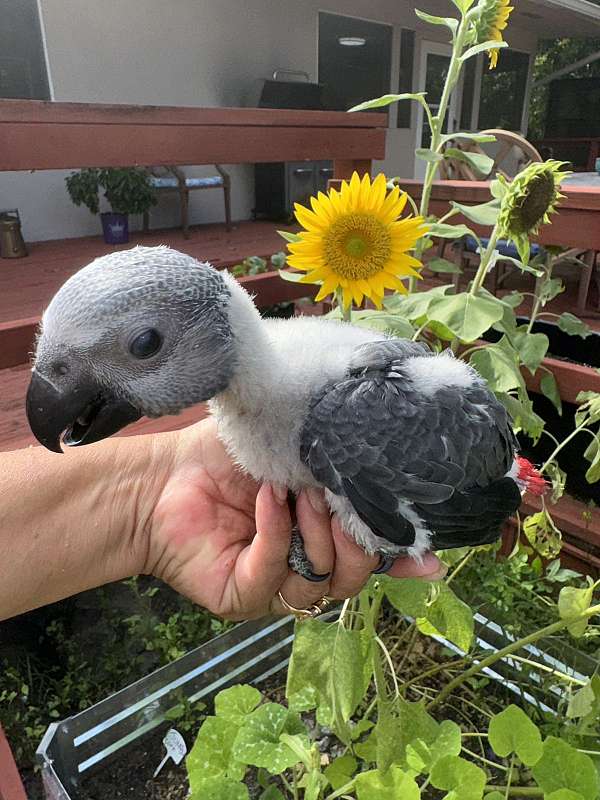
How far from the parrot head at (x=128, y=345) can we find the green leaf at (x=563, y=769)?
2.54ft

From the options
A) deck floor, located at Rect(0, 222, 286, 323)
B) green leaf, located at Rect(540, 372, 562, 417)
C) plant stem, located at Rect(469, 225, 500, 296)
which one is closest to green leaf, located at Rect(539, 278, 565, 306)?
green leaf, located at Rect(540, 372, 562, 417)

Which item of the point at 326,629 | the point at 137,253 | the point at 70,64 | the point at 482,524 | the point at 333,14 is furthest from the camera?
the point at 333,14

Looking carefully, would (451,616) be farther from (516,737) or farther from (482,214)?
(482,214)

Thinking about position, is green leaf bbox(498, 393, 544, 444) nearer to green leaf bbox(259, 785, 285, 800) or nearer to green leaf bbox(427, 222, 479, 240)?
green leaf bbox(427, 222, 479, 240)

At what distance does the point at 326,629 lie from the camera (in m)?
0.92

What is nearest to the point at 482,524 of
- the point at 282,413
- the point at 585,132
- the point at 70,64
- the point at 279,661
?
the point at 282,413

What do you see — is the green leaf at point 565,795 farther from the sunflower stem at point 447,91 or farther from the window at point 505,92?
the window at point 505,92

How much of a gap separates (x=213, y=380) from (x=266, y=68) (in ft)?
22.0

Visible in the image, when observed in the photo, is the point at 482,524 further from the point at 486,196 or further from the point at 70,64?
the point at 70,64

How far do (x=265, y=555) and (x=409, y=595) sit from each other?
0.92 ft

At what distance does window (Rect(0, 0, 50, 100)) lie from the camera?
180 inches

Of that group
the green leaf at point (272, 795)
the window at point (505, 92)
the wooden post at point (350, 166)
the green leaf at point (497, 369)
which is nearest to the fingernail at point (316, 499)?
the green leaf at point (497, 369)

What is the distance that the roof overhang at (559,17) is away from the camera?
7316 millimetres

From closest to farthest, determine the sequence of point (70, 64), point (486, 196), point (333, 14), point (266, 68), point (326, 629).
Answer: point (326, 629)
point (486, 196)
point (70, 64)
point (266, 68)
point (333, 14)
